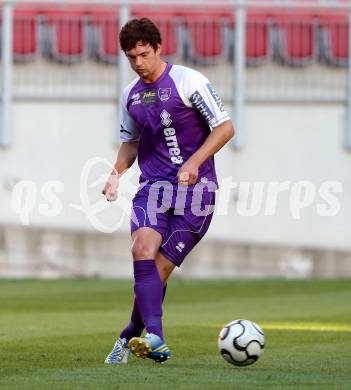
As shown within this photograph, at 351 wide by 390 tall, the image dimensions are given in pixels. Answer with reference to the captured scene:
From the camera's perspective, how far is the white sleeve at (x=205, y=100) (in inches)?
356

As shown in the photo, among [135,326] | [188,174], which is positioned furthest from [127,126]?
[135,326]

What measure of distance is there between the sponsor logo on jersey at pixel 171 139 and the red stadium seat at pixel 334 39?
53.1 ft

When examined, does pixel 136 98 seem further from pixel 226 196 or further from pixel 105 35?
pixel 105 35

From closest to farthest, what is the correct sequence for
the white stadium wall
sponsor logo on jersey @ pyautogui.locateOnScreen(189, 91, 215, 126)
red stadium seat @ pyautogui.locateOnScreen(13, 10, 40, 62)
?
sponsor logo on jersey @ pyautogui.locateOnScreen(189, 91, 215, 126) → the white stadium wall → red stadium seat @ pyautogui.locateOnScreen(13, 10, 40, 62)

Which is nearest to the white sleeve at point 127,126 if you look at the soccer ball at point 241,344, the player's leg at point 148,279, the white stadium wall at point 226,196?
the player's leg at point 148,279

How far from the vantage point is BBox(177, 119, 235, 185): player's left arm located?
866 centimetres

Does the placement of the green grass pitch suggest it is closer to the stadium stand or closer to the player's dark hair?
the player's dark hair

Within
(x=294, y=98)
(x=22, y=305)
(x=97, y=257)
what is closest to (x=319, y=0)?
(x=294, y=98)

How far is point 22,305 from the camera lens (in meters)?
→ 16.3

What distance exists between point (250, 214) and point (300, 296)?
596 centimetres

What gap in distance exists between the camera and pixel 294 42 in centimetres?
2516

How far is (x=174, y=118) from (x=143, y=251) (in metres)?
0.91

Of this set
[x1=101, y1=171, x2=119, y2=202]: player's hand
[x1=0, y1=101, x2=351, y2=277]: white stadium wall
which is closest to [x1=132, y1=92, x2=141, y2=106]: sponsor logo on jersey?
[x1=101, y1=171, x2=119, y2=202]: player's hand

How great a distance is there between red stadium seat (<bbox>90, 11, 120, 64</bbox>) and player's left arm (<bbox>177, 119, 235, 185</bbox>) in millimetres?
15925
